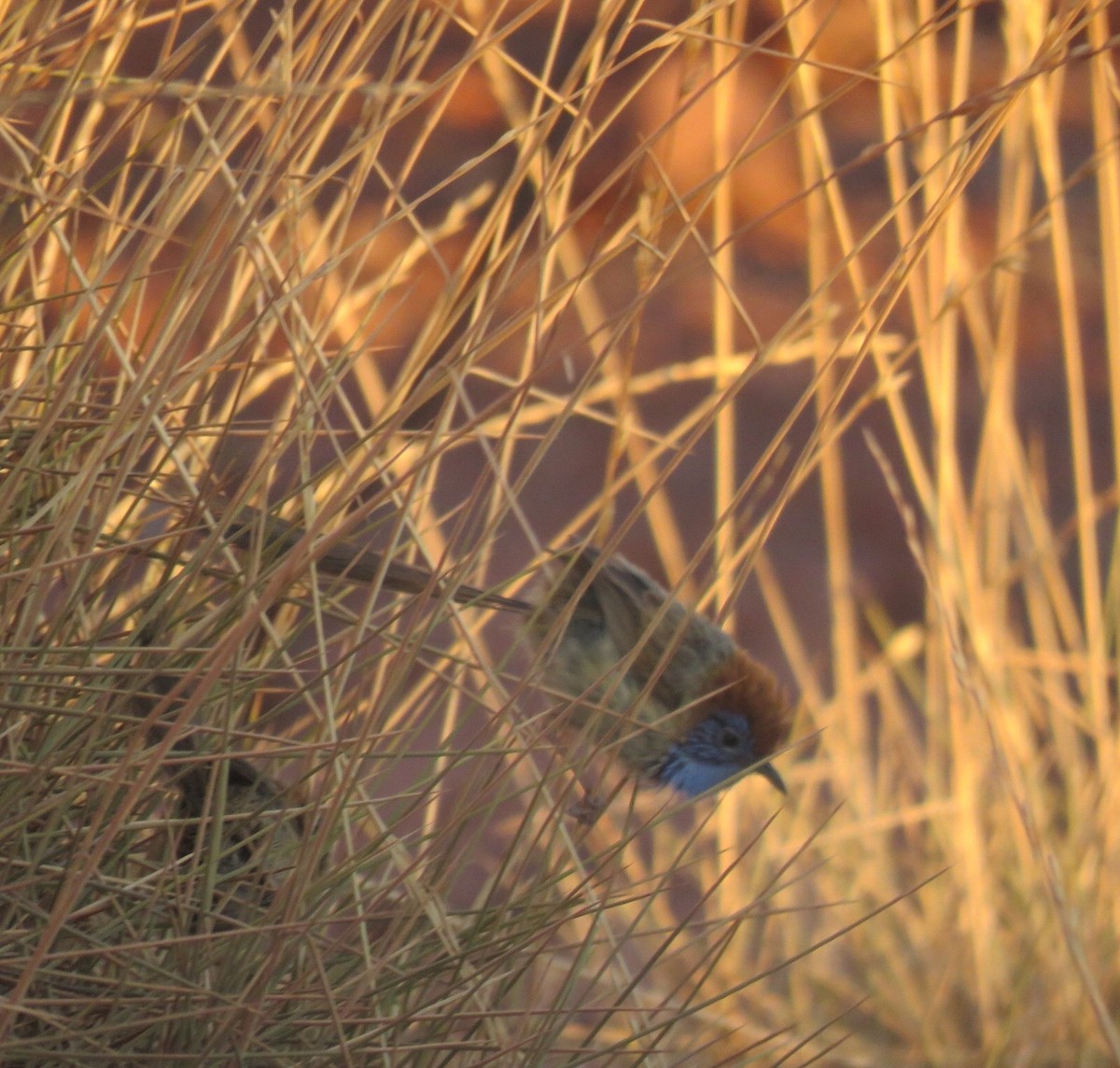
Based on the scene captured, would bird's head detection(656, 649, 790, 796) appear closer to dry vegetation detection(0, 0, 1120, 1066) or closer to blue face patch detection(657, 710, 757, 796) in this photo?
blue face patch detection(657, 710, 757, 796)

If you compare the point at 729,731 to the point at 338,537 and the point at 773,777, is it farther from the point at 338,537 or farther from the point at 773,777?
the point at 338,537

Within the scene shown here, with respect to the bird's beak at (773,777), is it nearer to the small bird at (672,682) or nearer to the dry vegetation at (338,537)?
the small bird at (672,682)

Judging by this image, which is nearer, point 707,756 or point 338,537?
point 338,537

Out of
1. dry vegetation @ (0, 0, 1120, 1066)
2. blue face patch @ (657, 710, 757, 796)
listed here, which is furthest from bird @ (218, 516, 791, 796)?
dry vegetation @ (0, 0, 1120, 1066)

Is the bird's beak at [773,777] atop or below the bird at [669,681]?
below

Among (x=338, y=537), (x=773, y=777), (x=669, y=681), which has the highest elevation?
(x=338, y=537)

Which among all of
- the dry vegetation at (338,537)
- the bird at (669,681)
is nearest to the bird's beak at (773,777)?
the bird at (669,681)

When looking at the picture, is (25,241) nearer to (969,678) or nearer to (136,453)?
(136,453)

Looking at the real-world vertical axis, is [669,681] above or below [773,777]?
above

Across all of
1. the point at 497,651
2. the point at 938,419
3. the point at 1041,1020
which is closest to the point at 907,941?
the point at 1041,1020

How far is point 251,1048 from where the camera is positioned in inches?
35.6

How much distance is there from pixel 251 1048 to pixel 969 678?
2.60 ft

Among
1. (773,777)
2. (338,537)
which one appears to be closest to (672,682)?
(773,777)

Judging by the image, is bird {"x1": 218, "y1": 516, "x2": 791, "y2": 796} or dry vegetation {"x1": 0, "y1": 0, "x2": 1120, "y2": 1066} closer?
dry vegetation {"x1": 0, "y1": 0, "x2": 1120, "y2": 1066}
